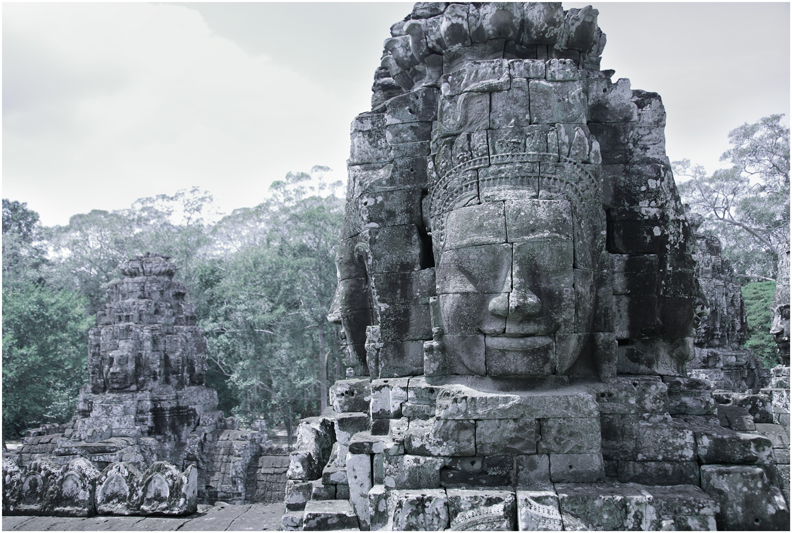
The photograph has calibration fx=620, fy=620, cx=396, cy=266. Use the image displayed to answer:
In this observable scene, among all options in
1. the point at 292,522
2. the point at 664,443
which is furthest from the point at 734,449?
the point at 292,522

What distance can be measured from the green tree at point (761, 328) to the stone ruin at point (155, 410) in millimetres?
15513

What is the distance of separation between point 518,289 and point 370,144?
2072 mm

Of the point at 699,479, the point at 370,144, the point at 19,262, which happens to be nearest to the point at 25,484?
the point at 370,144

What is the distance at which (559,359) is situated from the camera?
4.11 metres

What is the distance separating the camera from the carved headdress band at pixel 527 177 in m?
4.27

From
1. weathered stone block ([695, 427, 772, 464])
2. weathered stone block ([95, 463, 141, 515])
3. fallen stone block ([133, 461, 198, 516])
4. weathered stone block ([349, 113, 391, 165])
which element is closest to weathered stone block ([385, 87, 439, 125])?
weathered stone block ([349, 113, 391, 165])

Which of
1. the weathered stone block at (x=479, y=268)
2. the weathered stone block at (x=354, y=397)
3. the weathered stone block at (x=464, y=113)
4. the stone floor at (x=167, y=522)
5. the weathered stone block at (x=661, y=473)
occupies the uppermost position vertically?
the weathered stone block at (x=464, y=113)

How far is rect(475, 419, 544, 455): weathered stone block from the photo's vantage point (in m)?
4.02

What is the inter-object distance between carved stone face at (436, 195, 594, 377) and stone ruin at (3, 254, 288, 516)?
26.7 ft

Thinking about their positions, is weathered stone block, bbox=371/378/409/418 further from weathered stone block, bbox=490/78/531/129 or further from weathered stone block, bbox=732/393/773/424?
weathered stone block, bbox=732/393/773/424

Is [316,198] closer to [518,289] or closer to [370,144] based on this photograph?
[370,144]

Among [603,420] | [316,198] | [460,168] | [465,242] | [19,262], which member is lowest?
[603,420]

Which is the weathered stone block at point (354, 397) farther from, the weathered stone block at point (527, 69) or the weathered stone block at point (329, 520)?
the weathered stone block at point (527, 69)

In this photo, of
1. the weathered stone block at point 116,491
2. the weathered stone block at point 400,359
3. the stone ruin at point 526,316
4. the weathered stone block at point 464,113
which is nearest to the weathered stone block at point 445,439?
the stone ruin at point 526,316
